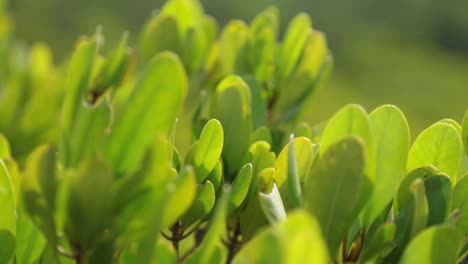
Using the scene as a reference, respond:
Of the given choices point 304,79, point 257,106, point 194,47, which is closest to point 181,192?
point 257,106

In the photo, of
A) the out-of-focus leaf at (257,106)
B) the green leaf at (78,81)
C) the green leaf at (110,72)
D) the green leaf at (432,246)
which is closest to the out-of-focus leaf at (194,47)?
the green leaf at (110,72)

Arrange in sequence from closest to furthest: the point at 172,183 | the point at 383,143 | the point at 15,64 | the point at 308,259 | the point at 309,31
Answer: the point at 308,259, the point at 172,183, the point at 383,143, the point at 309,31, the point at 15,64

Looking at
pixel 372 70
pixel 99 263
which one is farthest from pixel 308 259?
pixel 372 70

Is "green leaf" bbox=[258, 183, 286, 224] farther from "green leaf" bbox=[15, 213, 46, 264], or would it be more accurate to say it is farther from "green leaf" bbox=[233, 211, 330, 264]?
"green leaf" bbox=[15, 213, 46, 264]

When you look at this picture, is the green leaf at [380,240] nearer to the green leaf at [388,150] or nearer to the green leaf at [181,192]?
the green leaf at [388,150]

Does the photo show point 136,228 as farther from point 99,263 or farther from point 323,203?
point 323,203

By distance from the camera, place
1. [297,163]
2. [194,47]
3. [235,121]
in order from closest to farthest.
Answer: [297,163], [235,121], [194,47]

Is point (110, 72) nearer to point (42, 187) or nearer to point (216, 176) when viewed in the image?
point (216, 176)
